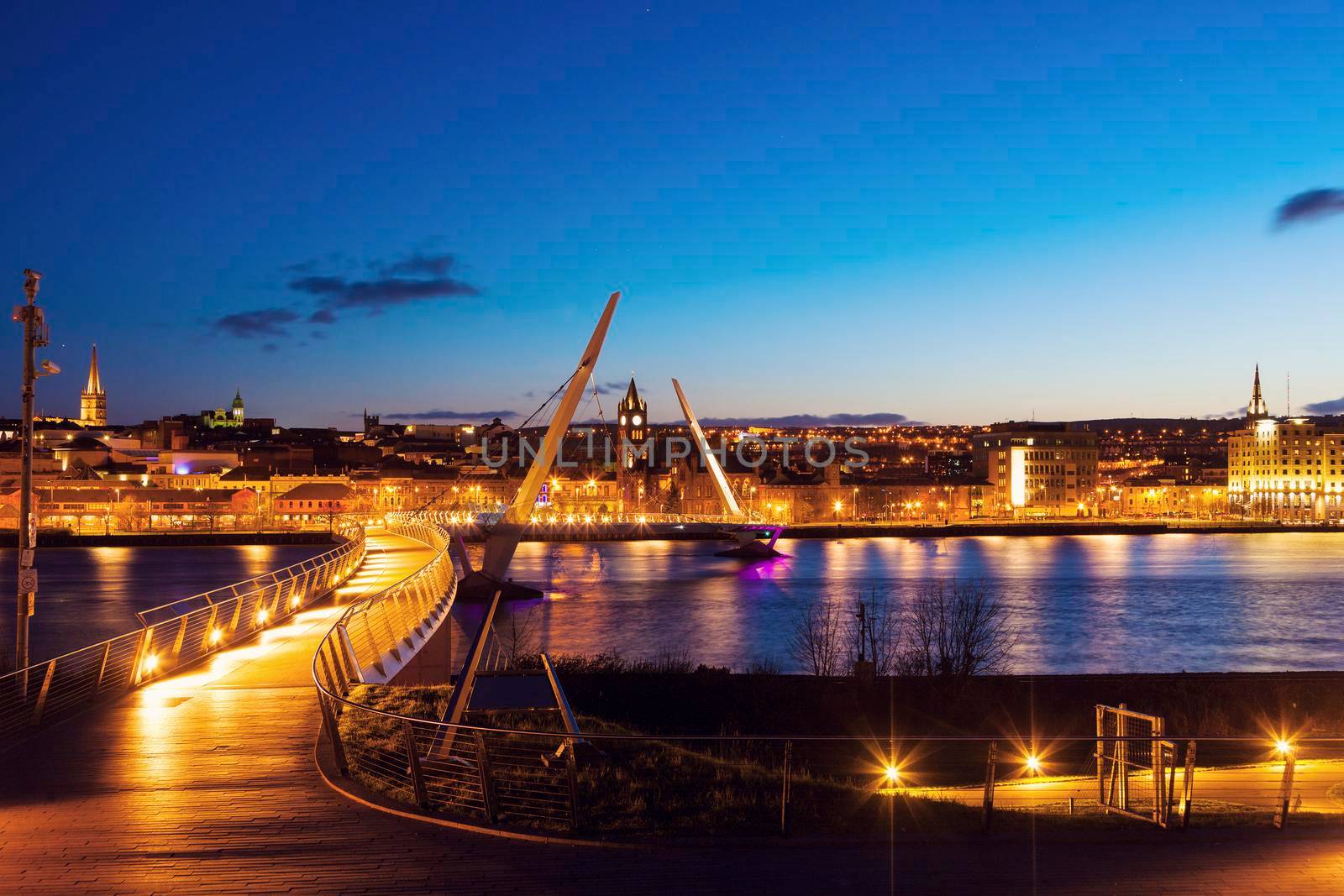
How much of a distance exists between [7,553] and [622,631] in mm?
52576

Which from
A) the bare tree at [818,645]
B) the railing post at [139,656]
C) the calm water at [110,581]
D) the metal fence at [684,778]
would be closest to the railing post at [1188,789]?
the metal fence at [684,778]

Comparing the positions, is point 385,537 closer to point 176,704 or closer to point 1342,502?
point 176,704

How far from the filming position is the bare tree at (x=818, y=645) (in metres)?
23.2

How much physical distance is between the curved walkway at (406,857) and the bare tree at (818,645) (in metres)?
A: 15.3

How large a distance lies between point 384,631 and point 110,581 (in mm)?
40258

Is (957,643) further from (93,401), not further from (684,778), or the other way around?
(93,401)

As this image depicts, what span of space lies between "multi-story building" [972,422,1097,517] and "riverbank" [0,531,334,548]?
68.3 metres

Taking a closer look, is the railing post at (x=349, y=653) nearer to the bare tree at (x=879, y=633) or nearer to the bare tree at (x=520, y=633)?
the bare tree at (x=879, y=633)

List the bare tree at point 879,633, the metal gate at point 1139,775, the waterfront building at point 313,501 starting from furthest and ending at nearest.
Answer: the waterfront building at point 313,501, the bare tree at point 879,633, the metal gate at point 1139,775

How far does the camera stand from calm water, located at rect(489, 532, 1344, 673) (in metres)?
28.3

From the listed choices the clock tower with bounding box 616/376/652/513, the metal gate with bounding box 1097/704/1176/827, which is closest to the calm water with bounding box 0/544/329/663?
the metal gate with bounding box 1097/704/1176/827

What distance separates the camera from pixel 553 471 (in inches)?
4380

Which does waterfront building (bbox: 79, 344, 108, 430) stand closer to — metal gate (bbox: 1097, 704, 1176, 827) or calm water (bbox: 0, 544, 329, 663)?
calm water (bbox: 0, 544, 329, 663)

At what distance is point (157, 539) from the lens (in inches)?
2921
